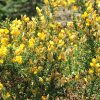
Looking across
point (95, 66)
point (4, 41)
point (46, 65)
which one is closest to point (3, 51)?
point (4, 41)

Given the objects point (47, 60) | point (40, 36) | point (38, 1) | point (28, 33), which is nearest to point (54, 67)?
point (47, 60)

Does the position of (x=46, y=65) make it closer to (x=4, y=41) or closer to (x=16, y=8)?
(x=4, y=41)

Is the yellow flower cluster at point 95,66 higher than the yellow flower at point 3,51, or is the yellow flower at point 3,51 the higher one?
the yellow flower at point 3,51

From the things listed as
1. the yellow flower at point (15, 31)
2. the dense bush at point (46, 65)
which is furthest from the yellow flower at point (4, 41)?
the yellow flower at point (15, 31)

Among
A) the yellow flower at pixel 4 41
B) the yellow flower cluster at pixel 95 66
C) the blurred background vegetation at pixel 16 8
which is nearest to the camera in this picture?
the yellow flower cluster at pixel 95 66

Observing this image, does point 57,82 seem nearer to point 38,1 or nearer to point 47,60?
point 47,60

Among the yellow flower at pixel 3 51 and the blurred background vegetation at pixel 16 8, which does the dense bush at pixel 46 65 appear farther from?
the blurred background vegetation at pixel 16 8

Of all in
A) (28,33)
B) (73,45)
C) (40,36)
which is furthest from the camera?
(73,45)

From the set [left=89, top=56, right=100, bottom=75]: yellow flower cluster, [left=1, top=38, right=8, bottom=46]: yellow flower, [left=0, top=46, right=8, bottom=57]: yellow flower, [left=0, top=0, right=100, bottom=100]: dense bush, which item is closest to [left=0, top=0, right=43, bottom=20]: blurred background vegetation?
[left=0, top=0, right=100, bottom=100]: dense bush

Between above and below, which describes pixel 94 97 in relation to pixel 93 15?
below
